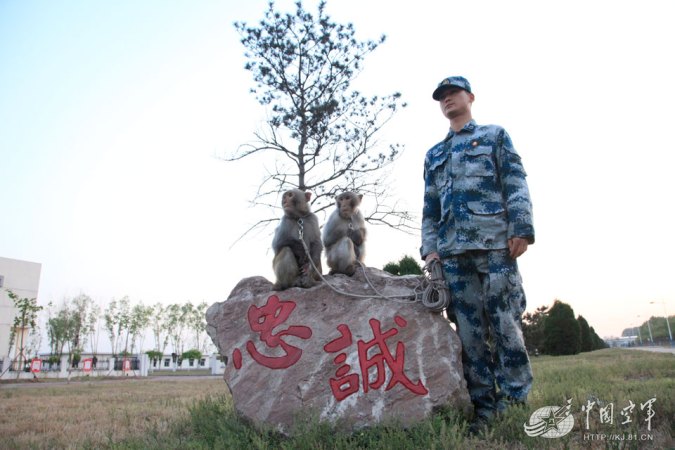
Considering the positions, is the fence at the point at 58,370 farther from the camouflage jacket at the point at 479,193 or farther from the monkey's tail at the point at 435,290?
the camouflage jacket at the point at 479,193

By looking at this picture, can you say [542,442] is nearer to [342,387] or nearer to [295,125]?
[342,387]

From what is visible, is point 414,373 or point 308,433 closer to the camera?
point 308,433

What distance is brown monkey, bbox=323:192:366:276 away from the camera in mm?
5203

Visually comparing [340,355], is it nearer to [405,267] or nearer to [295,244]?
[295,244]

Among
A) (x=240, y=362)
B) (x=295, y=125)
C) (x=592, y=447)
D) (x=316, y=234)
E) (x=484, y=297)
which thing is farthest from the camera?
(x=295, y=125)

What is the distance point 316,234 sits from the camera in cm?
526

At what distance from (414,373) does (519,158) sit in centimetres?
195

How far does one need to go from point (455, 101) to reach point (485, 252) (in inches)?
52.9

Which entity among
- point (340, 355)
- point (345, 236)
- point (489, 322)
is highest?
point (345, 236)

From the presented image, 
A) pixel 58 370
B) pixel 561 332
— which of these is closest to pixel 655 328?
pixel 561 332

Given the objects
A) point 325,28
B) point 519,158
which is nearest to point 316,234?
point 519,158

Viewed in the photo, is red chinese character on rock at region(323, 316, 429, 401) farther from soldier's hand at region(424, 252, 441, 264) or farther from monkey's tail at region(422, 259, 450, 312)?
soldier's hand at region(424, 252, 441, 264)

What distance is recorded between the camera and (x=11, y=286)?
32.4 metres

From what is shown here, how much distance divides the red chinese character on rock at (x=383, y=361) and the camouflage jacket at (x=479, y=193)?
2.57ft
